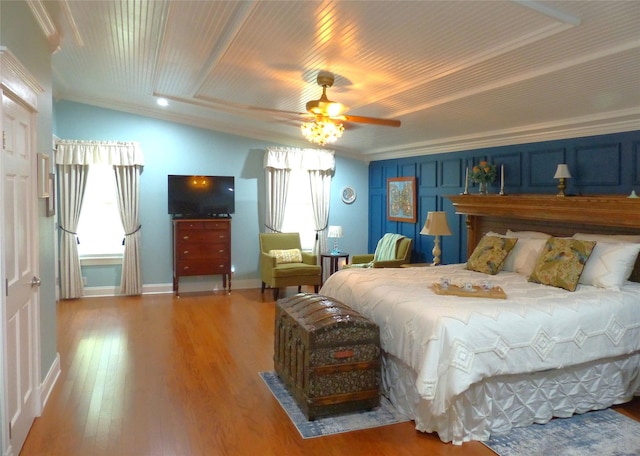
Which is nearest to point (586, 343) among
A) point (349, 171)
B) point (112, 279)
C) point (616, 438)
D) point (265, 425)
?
point (616, 438)

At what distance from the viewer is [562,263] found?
3.80 metres

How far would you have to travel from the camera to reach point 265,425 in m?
3.13

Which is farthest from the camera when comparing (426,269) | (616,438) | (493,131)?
(493,131)

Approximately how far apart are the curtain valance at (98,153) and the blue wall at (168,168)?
0.17 meters

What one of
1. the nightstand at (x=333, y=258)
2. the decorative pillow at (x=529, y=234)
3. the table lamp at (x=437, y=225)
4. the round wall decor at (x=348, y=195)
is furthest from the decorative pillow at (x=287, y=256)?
the decorative pillow at (x=529, y=234)

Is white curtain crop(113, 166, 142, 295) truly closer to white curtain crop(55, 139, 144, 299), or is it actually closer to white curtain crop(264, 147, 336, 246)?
white curtain crop(55, 139, 144, 299)

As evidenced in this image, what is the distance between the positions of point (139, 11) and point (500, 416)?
376 centimetres

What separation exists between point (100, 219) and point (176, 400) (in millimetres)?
4393

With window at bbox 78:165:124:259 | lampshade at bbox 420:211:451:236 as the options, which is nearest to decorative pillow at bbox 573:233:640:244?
lampshade at bbox 420:211:451:236

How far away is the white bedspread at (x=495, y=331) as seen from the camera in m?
2.82

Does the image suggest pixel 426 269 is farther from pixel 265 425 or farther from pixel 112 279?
pixel 112 279

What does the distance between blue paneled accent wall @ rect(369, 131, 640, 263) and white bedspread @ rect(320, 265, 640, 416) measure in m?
1.14

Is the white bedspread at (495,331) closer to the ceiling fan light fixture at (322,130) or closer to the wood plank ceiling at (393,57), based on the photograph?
the ceiling fan light fixture at (322,130)

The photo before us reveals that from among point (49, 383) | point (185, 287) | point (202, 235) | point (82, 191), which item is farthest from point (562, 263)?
point (82, 191)
